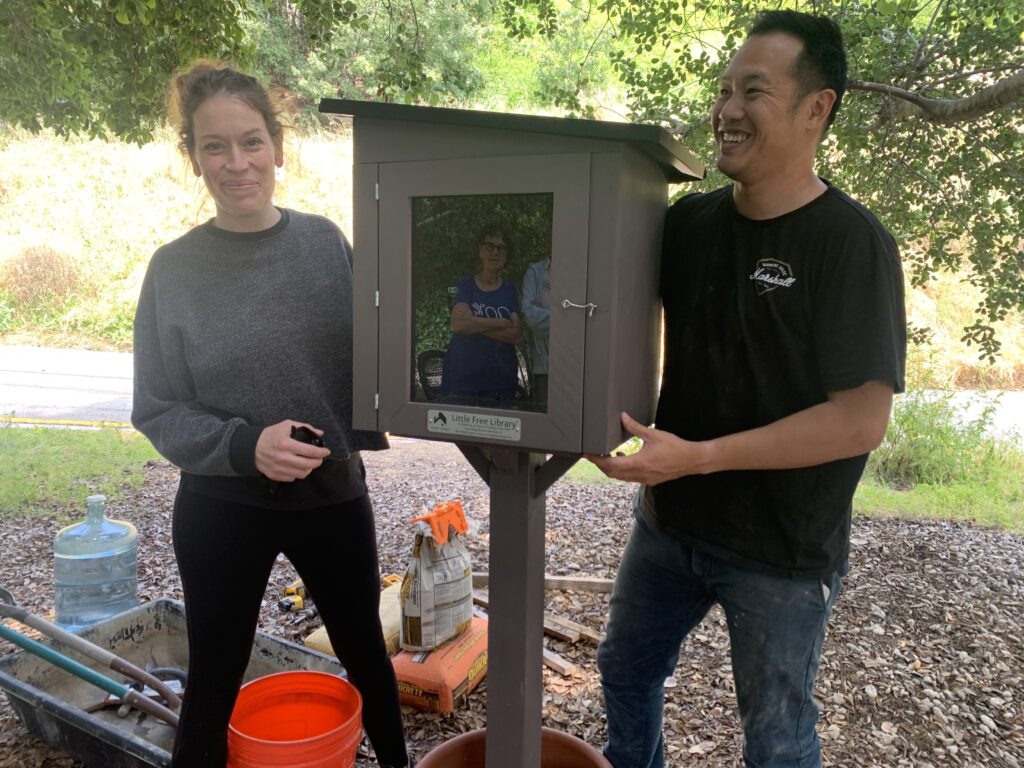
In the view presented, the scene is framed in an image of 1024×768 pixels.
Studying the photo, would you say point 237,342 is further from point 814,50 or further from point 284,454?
A: point 814,50

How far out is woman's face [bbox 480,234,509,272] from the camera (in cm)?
134

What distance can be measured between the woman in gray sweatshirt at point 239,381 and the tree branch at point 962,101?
253 cm

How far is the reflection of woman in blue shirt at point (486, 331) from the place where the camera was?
4.42 ft

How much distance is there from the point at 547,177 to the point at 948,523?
4.44 m

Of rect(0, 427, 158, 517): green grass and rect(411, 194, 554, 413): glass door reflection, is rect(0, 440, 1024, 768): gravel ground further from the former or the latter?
rect(411, 194, 554, 413): glass door reflection

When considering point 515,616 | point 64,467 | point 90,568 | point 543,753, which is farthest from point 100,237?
point 515,616

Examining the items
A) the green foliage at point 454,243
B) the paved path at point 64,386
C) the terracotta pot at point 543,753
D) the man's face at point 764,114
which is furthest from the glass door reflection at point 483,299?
the paved path at point 64,386

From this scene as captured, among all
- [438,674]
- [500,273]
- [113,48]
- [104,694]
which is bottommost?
[104,694]

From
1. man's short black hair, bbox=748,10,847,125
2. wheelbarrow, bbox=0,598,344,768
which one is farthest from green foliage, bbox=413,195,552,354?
wheelbarrow, bbox=0,598,344,768

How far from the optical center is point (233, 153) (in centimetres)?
165

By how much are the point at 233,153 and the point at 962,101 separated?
2872mm

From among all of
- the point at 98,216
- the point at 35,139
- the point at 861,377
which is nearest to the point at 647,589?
the point at 861,377

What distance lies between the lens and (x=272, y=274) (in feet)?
5.63

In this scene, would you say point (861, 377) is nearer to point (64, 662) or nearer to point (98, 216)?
point (64, 662)
